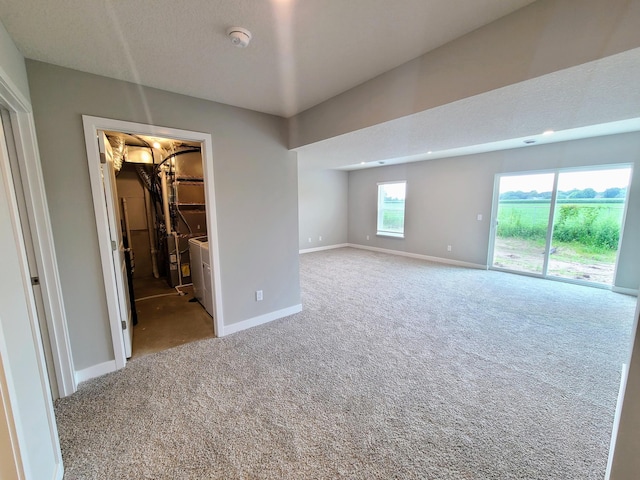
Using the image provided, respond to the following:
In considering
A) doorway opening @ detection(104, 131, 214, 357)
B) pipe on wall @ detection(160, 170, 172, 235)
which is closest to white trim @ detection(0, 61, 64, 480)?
doorway opening @ detection(104, 131, 214, 357)

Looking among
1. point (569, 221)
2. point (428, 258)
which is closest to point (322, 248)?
point (428, 258)

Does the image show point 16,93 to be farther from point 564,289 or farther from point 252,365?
point 564,289

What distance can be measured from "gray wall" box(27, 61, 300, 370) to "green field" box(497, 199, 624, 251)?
14.9 ft

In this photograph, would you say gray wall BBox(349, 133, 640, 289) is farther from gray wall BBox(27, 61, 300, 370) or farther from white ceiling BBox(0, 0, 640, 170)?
gray wall BBox(27, 61, 300, 370)

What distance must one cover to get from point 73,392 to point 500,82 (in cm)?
370

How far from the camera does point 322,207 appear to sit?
7402 mm

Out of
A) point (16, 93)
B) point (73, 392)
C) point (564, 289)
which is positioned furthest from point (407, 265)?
point (16, 93)

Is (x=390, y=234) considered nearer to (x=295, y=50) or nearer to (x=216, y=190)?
(x=216, y=190)

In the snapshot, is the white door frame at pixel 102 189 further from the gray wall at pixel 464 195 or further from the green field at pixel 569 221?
the green field at pixel 569 221

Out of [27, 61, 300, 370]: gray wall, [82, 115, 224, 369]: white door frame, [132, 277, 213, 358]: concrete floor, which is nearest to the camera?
[27, 61, 300, 370]: gray wall

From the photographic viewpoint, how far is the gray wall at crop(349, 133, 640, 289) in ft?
12.6

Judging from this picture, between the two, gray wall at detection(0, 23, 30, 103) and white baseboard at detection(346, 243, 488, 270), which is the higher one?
gray wall at detection(0, 23, 30, 103)

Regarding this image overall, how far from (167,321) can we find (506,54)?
400cm

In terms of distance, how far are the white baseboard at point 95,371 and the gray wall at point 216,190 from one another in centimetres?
4
